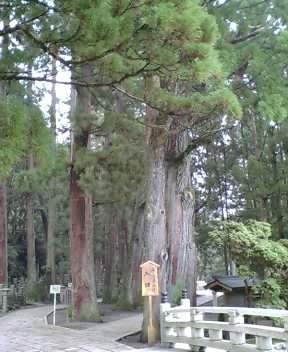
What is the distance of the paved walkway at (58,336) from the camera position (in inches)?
369

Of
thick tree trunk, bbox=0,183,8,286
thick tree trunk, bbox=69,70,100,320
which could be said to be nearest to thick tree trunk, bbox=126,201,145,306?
thick tree trunk, bbox=69,70,100,320

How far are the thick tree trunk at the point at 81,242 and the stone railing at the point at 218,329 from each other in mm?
5845

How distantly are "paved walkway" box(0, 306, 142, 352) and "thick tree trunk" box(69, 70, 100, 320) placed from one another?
116cm

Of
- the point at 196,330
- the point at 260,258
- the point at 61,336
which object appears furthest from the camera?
the point at 61,336

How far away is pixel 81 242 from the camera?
1527 centimetres

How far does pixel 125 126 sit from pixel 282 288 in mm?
6589

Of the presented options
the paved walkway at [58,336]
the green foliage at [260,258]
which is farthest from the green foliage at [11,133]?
the green foliage at [260,258]

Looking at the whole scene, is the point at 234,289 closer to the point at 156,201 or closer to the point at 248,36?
the point at 156,201

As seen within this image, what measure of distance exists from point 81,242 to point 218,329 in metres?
8.14

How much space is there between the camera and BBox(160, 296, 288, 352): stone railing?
672 cm

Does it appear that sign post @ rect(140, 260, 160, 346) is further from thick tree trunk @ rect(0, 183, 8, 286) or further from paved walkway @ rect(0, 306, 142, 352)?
thick tree trunk @ rect(0, 183, 8, 286)

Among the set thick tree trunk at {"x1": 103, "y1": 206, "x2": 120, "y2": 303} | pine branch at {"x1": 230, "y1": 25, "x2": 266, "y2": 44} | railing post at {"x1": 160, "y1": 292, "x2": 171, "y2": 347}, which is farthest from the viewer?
thick tree trunk at {"x1": 103, "y1": 206, "x2": 120, "y2": 303}

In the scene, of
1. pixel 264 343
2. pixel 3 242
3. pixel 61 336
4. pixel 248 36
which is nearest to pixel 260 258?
pixel 264 343

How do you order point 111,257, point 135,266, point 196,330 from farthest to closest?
point 111,257
point 135,266
point 196,330
